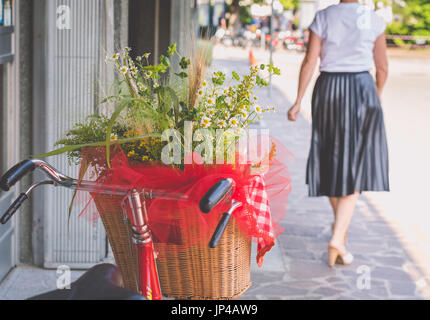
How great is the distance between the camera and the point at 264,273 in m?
5.33

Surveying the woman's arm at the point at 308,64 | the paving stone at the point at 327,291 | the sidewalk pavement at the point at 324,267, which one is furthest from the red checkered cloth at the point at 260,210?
the woman's arm at the point at 308,64

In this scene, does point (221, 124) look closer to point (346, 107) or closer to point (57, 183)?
point (57, 183)

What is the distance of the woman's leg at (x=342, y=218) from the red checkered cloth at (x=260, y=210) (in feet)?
10.7

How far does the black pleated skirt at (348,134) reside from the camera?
5.24 meters

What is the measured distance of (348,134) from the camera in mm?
5297

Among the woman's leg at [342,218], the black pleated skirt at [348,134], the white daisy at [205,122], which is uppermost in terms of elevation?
the white daisy at [205,122]

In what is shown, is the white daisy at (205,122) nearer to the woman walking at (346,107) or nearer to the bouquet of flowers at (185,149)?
the bouquet of flowers at (185,149)

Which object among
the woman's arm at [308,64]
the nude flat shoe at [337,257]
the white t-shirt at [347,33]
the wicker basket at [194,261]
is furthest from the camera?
the nude flat shoe at [337,257]

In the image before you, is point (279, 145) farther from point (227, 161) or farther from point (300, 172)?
point (300, 172)

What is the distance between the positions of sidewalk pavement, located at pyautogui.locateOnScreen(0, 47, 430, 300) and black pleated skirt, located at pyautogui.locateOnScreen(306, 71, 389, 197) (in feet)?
2.19

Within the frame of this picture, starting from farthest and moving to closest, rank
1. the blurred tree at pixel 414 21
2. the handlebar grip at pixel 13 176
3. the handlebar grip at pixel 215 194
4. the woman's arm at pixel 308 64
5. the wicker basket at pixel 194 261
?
the blurred tree at pixel 414 21 < the woman's arm at pixel 308 64 < the wicker basket at pixel 194 261 < the handlebar grip at pixel 13 176 < the handlebar grip at pixel 215 194

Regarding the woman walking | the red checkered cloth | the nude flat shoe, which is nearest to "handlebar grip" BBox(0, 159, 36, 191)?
the red checkered cloth

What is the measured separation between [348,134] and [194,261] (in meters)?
3.33

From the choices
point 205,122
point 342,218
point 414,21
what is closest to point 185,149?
point 205,122
